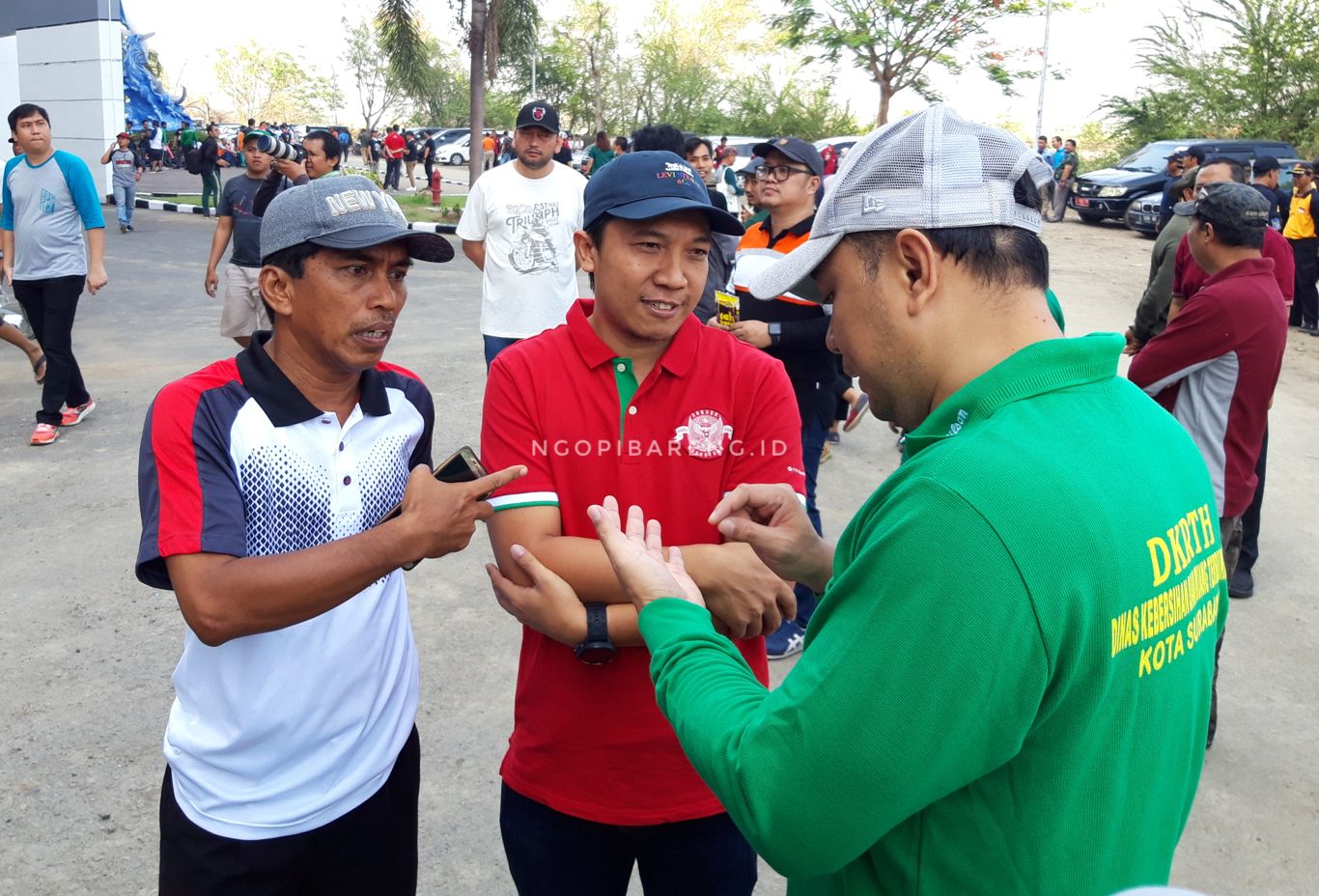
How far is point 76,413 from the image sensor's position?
7.21 meters

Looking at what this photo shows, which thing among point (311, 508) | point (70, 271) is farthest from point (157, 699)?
point (70, 271)

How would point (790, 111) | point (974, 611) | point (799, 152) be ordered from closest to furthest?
point (974, 611), point (799, 152), point (790, 111)

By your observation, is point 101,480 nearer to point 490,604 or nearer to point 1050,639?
point 490,604

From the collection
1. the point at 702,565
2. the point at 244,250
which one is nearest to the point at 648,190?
the point at 702,565

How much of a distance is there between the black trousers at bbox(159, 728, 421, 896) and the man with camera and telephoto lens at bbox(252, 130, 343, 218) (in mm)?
6055

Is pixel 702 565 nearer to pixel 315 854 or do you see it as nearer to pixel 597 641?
pixel 597 641

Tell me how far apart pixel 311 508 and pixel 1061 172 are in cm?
2516

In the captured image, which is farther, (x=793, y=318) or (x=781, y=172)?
(x=781, y=172)

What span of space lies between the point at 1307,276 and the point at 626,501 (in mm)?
13634

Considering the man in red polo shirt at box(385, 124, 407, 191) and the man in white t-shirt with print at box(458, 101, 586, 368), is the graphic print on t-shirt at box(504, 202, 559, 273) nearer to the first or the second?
the man in white t-shirt with print at box(458, 101, 586, 368)

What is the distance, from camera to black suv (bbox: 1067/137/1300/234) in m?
20.0

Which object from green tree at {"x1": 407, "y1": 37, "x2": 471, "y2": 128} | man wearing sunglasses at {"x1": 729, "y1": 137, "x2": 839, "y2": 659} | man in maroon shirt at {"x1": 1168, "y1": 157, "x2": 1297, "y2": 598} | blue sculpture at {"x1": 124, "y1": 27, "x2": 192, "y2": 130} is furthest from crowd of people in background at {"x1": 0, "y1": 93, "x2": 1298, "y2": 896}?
green tree at {"x1": 407, "y1": 37, "x2": 471, "y2": 128}

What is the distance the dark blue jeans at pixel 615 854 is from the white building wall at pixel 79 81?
21603 mm

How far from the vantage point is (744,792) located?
129 cm
